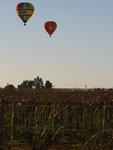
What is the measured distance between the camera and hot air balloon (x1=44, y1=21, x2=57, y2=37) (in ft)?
172

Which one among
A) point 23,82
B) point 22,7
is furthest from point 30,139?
point 23,82

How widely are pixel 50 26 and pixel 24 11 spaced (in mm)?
4686

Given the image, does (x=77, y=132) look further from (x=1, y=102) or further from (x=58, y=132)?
(x=1, y=102)

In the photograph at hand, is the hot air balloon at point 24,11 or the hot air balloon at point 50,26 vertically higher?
the hot air balloon at point 24,11

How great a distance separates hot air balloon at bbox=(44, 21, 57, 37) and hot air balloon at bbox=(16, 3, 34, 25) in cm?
354

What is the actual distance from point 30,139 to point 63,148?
5.25ft

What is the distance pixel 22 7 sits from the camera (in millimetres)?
49125

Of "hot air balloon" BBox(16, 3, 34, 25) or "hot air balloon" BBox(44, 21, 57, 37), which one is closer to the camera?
"hot air balloon" BBox(16, 3, 34, 25)

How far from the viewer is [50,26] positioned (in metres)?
52.8

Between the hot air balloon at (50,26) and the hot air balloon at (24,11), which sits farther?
the hot air balloon at (50,26)

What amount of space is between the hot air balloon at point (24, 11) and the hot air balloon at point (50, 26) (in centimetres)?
354

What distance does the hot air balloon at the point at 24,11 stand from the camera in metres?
48.2

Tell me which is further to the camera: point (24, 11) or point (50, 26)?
point (50, 26)

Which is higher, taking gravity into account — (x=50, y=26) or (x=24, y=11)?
(x=24, y=11)
